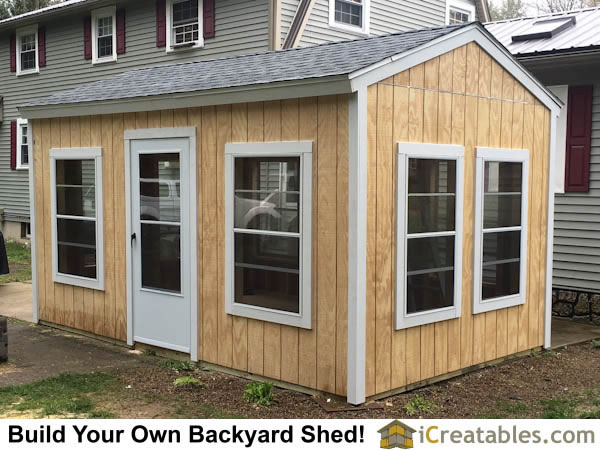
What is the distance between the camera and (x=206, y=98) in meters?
6.57

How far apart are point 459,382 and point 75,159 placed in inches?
183

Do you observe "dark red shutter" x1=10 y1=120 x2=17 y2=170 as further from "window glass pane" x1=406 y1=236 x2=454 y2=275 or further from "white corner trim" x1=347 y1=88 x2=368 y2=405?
"white corner trim" x1=347 y1=88 x2=368 y2=405

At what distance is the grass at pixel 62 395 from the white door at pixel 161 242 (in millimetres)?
861

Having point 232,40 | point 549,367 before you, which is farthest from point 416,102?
point 232,40

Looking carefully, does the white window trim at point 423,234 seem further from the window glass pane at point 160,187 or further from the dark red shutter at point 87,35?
the dark red shutter at point 87,35

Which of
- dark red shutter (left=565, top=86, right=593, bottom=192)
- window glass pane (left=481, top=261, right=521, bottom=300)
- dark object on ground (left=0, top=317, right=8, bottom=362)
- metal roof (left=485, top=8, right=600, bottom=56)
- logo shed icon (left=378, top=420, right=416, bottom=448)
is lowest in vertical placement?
logo shed icon (left=378, top=420, right=416, bottom=448)

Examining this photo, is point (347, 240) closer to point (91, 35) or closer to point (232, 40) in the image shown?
point (232, 40)

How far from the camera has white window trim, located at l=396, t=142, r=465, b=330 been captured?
5.87 meters

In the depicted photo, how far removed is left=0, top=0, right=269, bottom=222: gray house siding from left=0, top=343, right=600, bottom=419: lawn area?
8.40 m

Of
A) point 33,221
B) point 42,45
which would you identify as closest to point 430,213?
point 33,221

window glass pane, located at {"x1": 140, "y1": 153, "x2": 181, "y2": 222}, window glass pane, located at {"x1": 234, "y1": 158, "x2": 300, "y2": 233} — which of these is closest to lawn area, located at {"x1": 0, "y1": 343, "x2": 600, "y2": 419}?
window glass pane, located at {"x1": 234, "y1": 158, "x2": 300, "y2": 233}

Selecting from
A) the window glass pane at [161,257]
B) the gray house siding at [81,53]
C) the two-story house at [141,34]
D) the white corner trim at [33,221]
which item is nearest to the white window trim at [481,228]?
the window glass pane at [161,257]

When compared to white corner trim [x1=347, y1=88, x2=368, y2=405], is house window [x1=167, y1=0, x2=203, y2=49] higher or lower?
higher

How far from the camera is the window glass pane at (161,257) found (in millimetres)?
7086
